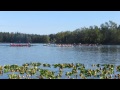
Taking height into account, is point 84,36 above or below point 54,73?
above

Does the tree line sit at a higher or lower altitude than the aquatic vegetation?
higher

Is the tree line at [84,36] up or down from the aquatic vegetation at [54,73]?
up

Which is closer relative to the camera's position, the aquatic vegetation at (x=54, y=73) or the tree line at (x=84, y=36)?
the aquatic vegetation at (x=54, y=73)

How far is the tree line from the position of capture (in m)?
9.77

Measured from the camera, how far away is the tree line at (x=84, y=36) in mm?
9773

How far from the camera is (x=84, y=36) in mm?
11523

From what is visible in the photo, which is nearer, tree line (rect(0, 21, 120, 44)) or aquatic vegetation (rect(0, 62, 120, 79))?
aquatic vegetation (rect(0, 62, 120, 79))

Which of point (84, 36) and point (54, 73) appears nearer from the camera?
point (54, 73)
